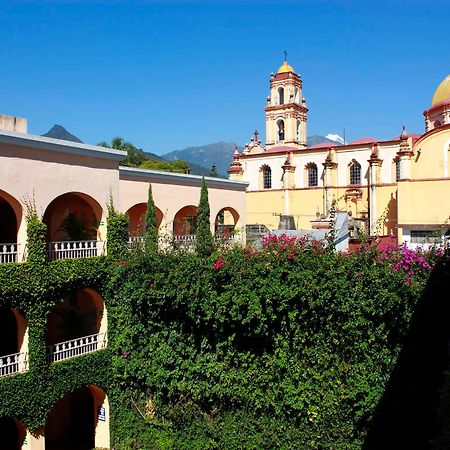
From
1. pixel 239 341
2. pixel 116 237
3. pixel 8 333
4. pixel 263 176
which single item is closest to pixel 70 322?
pixel 8 333

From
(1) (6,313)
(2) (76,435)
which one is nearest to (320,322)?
(1) (6,313)

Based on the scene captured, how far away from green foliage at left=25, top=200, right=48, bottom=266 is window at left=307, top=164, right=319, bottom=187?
95.7 feet

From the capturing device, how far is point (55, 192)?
1370 cm

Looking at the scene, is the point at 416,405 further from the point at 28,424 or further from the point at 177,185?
the point at 177,185

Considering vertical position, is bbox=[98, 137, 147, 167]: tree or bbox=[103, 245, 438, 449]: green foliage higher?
bbox=[98, 137, 147, 167]: tree

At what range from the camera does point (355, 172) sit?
1483 inches

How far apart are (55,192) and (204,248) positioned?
460cm

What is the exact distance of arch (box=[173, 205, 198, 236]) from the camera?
864 inches

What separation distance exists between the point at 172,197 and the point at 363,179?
67.4 ft

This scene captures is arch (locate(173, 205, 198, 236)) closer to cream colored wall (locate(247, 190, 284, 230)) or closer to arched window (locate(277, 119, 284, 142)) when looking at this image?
cream colored wall (locate(247, 190, 284, 230))

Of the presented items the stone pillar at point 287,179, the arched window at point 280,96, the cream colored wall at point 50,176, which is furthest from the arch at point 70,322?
the arched window at point 280,96

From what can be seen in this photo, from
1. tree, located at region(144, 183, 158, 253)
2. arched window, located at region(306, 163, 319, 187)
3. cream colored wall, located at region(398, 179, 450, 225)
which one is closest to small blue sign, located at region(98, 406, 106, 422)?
tree, located at region(144, 183, 158, 253)

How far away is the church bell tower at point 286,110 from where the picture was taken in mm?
46688

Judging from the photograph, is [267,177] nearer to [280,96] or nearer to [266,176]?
[266,176]
